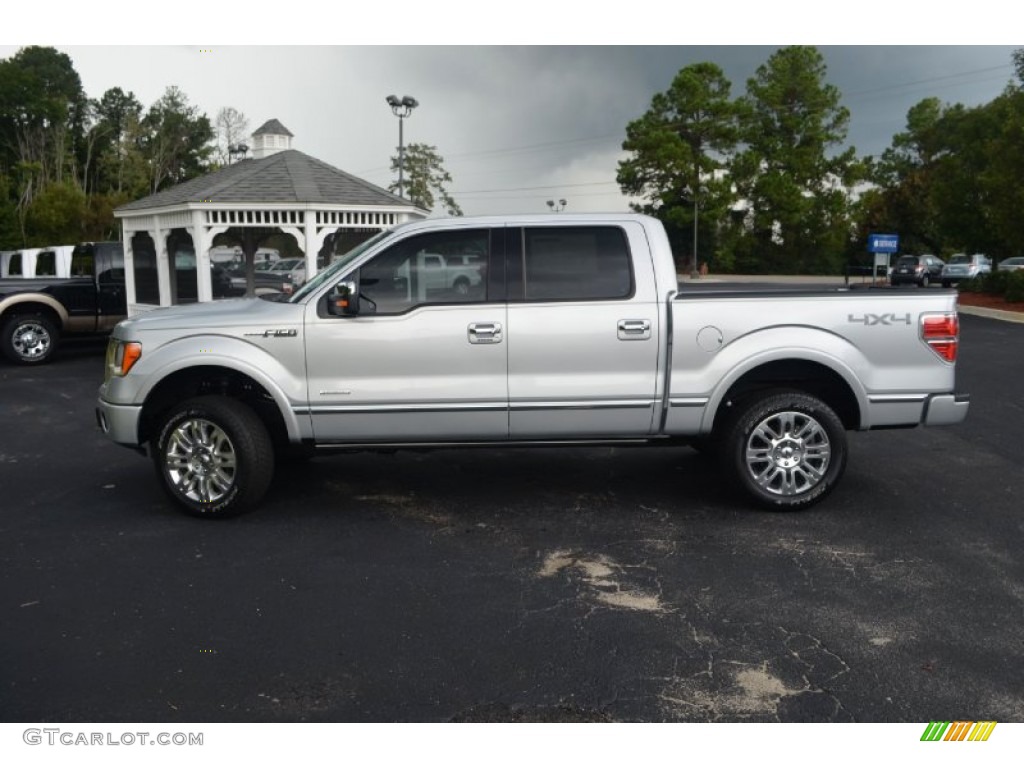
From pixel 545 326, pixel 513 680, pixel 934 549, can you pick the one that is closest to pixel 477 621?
pixel 513 680

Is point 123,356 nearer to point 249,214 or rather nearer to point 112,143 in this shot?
point 249,214

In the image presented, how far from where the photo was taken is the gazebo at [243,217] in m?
14.6

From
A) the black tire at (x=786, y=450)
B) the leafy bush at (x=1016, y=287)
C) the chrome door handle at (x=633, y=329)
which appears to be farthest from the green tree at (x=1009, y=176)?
the chrome door handle at (x=633, y=329)

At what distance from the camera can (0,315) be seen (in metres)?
14.8

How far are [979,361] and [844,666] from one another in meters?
11.9

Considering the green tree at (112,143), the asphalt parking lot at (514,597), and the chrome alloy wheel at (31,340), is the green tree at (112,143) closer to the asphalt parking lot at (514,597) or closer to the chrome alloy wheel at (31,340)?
the chrome alloy wheel at (31,340)

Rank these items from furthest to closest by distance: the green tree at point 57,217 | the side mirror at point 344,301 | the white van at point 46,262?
the green tree at point 57,217, the white van at point 46,262, the side mirror at point 344,301

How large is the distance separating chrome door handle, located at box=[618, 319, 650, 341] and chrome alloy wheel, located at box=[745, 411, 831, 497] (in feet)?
3.30

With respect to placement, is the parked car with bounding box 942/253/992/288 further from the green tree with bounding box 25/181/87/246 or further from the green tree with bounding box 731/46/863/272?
the green tree with bounding box 25/181/87/246

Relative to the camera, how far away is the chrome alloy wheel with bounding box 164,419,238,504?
6188mm

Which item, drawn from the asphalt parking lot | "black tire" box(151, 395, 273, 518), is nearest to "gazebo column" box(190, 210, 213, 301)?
the asphalt parking lot

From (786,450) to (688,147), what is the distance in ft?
166
